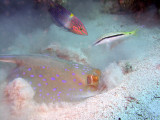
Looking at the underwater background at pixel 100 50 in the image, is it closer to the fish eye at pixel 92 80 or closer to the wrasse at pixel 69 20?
the fish eye at pixel 92 80

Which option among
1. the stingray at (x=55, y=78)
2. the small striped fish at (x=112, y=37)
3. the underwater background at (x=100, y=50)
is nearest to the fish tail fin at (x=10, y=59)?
the stingray at (x=55, y=78)

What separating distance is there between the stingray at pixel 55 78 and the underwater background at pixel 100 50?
0.16 m

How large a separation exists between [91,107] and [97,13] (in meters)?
5.69

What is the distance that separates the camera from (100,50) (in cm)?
416

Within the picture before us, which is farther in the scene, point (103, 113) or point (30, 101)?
point (30, 101)

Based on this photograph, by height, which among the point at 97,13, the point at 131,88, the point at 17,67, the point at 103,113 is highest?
the point at 97,13

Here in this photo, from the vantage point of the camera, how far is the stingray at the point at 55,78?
228 cm

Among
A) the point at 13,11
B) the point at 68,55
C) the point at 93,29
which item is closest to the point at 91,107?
the point at 68,55

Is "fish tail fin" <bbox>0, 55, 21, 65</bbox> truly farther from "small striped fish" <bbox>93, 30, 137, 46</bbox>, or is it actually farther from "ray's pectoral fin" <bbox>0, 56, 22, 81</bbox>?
"small striped fish" <bbox>93, 30, 137, 46</bbox>

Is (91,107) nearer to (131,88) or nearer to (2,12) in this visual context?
(131,88)

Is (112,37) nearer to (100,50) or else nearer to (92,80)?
(92,80)

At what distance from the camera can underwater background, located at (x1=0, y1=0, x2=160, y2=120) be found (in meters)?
1.79

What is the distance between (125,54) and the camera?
3621 millimetres

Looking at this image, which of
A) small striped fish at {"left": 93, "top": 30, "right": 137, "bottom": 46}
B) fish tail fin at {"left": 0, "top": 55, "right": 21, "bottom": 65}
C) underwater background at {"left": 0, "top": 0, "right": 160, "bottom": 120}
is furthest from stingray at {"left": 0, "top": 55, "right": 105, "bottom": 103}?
small striped fish at {"left": 93, "top": 30, "right": 137, "bottom": 46}
